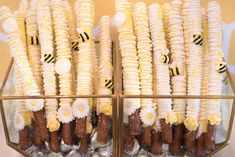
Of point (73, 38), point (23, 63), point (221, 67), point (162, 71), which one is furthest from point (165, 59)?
point (23, 63)

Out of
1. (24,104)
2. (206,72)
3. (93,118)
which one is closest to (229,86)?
(206,72)

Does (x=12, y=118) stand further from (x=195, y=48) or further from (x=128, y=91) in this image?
(x=195, y=48)

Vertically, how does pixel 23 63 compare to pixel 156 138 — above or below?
above

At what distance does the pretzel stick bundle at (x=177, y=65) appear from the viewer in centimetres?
76

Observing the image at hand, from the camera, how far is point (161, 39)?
78 centimetres

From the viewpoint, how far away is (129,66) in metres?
0.75

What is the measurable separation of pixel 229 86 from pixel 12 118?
53cm

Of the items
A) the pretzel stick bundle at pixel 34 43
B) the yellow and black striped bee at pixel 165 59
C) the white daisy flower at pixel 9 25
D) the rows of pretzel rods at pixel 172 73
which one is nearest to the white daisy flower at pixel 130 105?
the rows of pretzel rods at pixel 172 73

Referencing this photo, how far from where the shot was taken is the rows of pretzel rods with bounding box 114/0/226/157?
746 mm

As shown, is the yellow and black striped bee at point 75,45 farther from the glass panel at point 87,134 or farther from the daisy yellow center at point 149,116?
the daisy yellow center at point 149,116

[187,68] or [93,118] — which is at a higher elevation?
[187,68]

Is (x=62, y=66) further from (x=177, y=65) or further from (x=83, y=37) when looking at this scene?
(x=177, y=65)

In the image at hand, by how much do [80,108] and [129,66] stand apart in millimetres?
150

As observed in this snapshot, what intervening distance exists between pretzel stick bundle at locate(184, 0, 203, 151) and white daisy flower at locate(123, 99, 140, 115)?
0.40 ft
